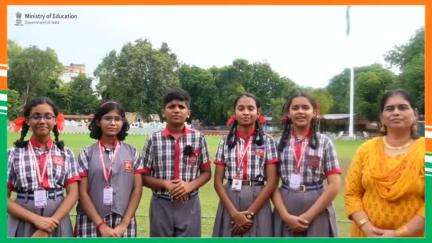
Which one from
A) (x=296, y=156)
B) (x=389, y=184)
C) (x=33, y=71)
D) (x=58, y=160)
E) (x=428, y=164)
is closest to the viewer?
(x=389, y=184)

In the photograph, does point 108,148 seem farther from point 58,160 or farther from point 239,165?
point 239,165

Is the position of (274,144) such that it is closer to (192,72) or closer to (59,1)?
(192,72)

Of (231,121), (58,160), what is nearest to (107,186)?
(58,160)

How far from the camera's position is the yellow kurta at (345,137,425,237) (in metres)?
3.34

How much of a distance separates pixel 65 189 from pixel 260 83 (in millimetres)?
1732

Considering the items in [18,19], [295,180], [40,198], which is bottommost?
[40,198]

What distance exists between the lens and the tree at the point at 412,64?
11.9 ft

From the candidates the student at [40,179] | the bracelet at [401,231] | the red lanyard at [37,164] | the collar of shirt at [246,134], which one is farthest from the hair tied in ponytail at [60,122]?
the bracelet at [401,231]

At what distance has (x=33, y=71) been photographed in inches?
157

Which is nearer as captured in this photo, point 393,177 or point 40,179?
point 393,177

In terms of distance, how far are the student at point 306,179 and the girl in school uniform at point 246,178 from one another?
0.09 metres

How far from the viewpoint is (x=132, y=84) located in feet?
13.8

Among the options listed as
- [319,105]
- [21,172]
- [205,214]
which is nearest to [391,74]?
[319,105]

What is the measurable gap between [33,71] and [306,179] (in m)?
2.19
